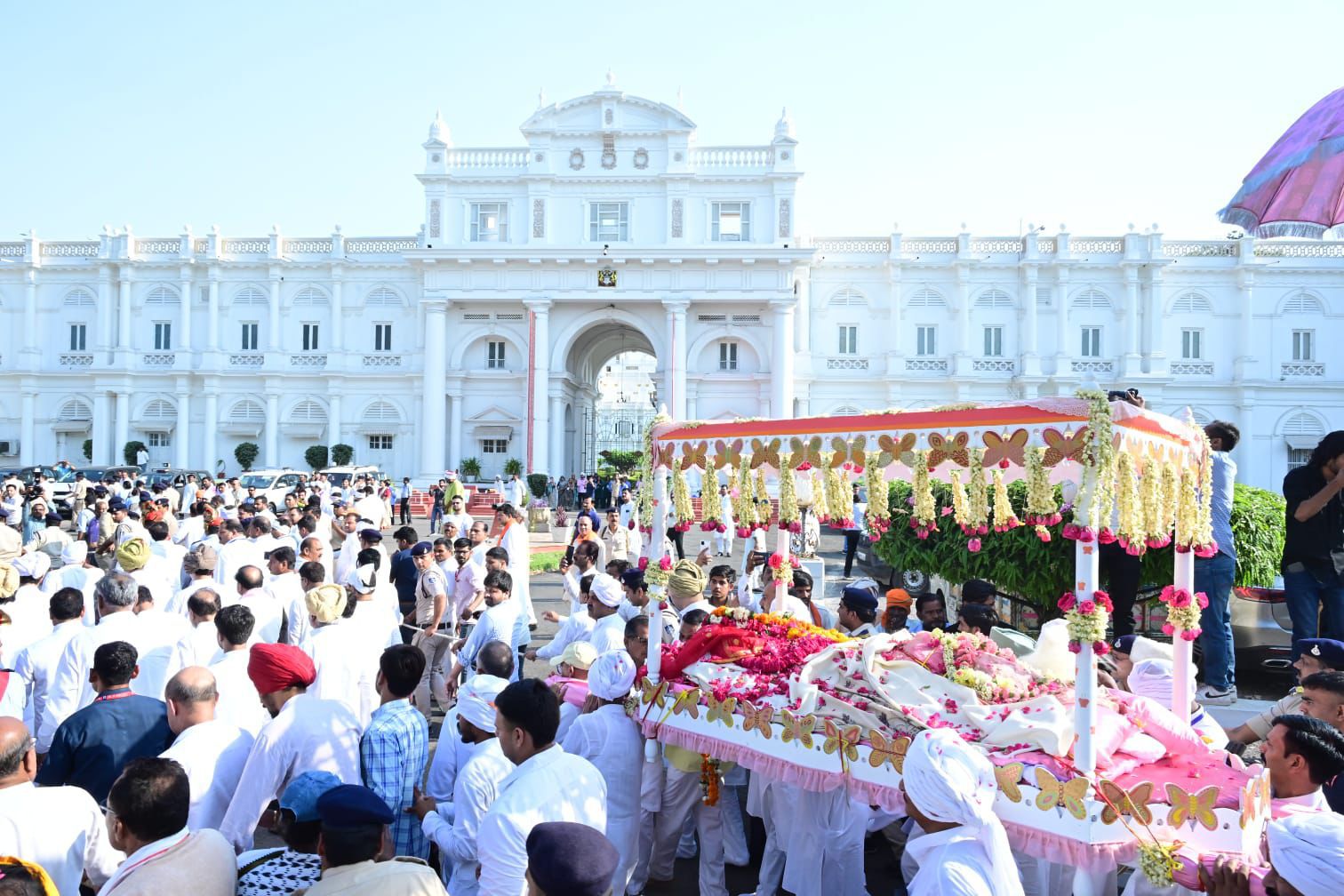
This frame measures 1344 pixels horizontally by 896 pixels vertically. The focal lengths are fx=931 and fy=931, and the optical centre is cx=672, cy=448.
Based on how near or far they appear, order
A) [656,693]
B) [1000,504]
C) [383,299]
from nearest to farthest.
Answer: [1000,504] → [656,693] → [383,299]

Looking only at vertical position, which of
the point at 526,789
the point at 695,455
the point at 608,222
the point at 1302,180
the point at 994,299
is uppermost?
the point at 608,222

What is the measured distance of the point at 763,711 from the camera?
5449 mm

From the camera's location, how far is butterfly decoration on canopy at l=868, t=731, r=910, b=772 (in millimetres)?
4777

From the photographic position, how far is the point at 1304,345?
34.0m

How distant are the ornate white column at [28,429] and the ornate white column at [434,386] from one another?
15433 mm

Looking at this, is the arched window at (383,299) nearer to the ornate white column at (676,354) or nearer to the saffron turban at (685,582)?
the ornate white column at (676,354)

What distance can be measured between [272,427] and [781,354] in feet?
61.7

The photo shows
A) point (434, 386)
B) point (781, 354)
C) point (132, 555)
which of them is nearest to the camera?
point (132, 555)

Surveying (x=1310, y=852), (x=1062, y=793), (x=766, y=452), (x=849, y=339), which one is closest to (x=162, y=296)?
(x=849, y=339)

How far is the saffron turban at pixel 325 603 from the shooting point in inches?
234

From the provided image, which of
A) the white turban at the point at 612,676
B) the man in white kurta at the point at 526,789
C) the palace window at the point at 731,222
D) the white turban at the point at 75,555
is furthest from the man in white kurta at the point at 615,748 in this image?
the palace window at the point at 731,222

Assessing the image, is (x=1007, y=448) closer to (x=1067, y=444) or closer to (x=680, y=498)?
(x=1067, y=444)

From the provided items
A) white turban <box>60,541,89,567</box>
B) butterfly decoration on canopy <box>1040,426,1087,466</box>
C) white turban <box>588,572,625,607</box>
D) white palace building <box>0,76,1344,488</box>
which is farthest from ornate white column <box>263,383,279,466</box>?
butterfly decoration on canopy <box>1040,426,1087,466</box>

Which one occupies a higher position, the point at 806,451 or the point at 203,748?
the point at 806,451
